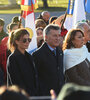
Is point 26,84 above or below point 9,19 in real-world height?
above

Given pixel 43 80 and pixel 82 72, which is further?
pixel 82 72

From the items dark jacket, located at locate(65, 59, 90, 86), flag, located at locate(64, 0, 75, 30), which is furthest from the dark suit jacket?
flag, located at locate(64, 0, 75, 30)

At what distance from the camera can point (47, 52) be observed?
4.55 meters

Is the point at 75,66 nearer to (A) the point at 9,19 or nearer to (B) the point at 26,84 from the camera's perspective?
(B) the point at 26,84

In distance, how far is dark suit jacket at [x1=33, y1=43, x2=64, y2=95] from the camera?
176 inches

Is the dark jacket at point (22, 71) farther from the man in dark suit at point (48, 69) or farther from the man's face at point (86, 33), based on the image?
the man's face at point (86, 33)

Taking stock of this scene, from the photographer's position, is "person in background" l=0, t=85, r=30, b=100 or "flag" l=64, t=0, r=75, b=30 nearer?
"person in background" l=0, t=85, r=30, b=100

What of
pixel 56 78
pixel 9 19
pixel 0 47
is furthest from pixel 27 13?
pixel 9 19

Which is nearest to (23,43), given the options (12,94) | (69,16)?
(12,94)

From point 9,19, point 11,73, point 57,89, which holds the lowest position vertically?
point 9,19

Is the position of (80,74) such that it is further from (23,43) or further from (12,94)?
(12,94)

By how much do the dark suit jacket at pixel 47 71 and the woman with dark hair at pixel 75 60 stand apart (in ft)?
1.32

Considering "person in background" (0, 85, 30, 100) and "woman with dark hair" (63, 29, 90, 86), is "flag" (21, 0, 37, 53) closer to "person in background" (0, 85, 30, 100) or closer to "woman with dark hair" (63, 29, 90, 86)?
"woman with dark hair" (63, 29, 90, 86)

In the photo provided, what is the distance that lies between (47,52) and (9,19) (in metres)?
21.0
